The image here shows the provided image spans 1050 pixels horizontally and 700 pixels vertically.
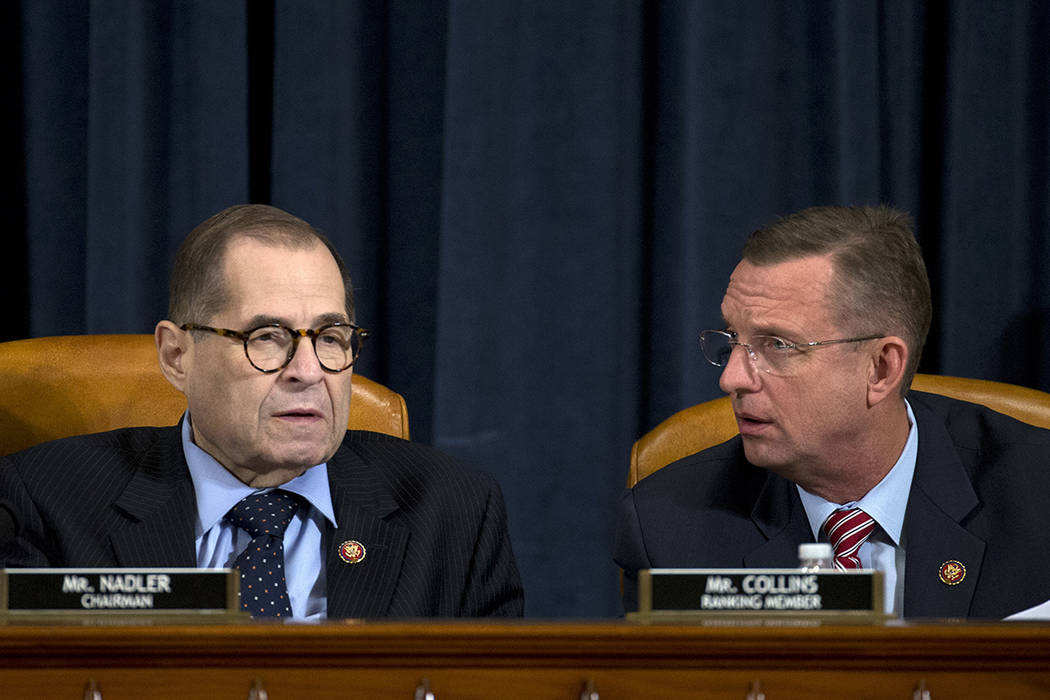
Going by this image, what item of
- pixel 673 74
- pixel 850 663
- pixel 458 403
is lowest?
pixel 458 403

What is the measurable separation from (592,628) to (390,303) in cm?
204

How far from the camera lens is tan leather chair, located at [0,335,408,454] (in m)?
2.07

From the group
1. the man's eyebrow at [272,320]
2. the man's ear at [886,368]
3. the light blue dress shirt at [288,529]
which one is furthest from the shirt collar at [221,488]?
the man's ear at [886,368]

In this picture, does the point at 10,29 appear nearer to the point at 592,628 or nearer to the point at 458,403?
the point at 458,403

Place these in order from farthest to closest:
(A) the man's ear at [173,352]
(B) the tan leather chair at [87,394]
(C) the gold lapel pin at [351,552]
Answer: (B) the tan leather chair at [87,394] → (A) the man's ear at [173,352] → (C) the gold lapel pin at [351,552]

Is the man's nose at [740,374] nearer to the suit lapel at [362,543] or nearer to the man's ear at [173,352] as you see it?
the suit lapel at [362,543]

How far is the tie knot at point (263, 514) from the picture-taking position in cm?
177

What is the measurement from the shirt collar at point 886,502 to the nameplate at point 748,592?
755mm

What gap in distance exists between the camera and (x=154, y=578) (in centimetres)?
111

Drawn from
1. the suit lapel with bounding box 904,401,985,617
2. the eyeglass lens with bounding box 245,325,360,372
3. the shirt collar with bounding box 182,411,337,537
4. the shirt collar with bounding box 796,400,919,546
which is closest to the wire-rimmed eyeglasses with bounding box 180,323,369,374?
the eyeglass lens with bounding box 245,325,360,372

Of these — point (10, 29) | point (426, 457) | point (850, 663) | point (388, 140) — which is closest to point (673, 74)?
point (388, 140)

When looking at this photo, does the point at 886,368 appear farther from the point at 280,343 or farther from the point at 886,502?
the point at 280,343

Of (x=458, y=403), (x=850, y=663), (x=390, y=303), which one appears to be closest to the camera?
(x=850, y=663)

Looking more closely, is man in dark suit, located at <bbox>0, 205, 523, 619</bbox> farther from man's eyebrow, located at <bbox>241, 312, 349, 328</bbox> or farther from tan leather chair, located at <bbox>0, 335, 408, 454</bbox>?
tan leather chair, located at <bbox>0, 335, 408, 454</bbox>
